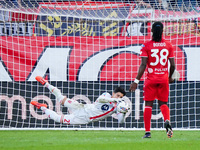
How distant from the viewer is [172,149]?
6.73 meters

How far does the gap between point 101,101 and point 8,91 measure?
3054mm

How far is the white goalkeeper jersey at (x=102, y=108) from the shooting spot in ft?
31.1

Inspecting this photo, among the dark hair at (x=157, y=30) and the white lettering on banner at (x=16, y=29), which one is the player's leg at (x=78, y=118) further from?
the white lettering on banner at (x=16, y=29)

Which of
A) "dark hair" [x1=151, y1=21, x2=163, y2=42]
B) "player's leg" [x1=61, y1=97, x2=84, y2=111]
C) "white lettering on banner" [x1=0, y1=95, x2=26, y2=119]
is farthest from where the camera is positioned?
"white lettering on banner" [x1=0, y1=95, x2=26, y2=119]

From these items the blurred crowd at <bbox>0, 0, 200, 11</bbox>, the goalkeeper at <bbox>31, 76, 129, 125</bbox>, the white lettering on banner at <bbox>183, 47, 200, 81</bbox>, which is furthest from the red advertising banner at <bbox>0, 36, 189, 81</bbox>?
the goalkeeper at <bbox>31, 76, 129, 125</bbox>

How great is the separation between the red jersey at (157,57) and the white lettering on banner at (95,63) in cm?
344

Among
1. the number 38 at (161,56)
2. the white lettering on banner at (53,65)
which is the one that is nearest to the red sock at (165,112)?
the number 38 at (161,56)

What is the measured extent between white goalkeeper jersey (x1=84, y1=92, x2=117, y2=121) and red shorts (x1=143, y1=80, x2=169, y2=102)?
0.94 meters

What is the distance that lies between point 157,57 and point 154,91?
22.0 inches

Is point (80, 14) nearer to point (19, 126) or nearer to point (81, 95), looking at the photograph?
point (81, 95)

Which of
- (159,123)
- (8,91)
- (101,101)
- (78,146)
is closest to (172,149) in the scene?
(78,146)

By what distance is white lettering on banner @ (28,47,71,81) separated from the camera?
11.9m

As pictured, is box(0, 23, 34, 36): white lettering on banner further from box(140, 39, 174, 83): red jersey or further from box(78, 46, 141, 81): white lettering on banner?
box(140, 39, 174, 83): red jersey

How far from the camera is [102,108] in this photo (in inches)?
385
